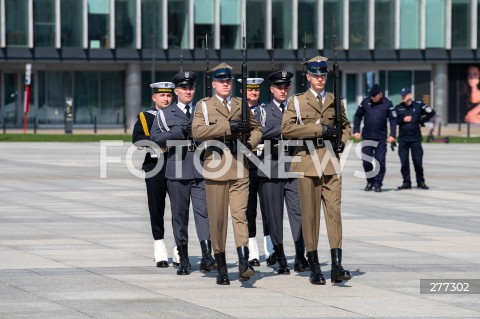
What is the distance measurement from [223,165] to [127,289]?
1.49m

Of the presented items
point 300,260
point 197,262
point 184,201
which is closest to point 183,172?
point 184,201

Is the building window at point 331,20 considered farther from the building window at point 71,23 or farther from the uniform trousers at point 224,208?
the uniform trousers at point 224,208

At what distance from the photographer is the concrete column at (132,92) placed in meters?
65.7

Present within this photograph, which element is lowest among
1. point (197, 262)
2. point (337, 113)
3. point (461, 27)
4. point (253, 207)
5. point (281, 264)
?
point (197, 262)

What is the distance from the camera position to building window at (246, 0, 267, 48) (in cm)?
6612

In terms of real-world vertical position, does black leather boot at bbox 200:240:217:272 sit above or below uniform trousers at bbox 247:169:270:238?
below

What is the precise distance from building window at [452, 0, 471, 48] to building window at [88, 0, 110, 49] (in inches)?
716

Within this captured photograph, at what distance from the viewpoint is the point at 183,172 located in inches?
499

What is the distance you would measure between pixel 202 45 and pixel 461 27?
554 inches

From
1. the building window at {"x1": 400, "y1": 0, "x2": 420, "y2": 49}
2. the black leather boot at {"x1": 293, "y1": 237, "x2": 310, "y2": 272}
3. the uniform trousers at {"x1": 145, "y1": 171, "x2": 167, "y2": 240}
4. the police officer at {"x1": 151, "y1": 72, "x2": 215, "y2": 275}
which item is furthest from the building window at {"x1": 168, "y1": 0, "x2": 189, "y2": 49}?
the black leather boot at {"x1": 293, "y1": 237, "x2": 310, "y2": 272}

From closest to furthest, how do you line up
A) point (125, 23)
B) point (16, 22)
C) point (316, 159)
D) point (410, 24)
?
1. point (316, 159)
2. point (16, 22)
3. point (125, 23)
4. point (410, 24)

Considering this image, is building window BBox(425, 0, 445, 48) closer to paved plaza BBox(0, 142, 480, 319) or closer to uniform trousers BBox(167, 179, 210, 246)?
paved plaza BBox(0, 142, 480, 319)

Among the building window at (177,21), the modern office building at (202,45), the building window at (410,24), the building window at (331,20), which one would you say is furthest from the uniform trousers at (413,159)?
the building window at (410,24)

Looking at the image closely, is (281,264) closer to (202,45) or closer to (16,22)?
(202,45)
